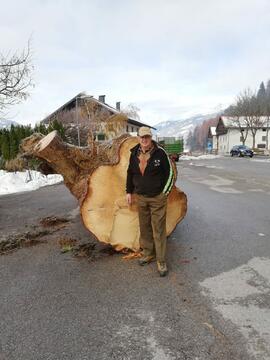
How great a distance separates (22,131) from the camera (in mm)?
19875

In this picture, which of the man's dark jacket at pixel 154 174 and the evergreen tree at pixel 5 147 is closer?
the man's dark jacket at pixel 154 174

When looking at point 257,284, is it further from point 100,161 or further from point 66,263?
point 100,161

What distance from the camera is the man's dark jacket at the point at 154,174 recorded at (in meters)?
4.27

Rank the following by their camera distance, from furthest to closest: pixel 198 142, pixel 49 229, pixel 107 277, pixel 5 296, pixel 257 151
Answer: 1. pixel 198 142
2. pixel 257 151
3. pixel 49 229
4. pixel 107 277
5. pixel 5 296

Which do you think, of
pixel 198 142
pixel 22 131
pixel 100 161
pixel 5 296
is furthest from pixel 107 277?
pixel 198 142

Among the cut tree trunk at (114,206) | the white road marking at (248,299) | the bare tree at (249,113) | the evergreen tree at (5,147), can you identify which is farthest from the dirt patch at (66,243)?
the bare tree at (249,113)

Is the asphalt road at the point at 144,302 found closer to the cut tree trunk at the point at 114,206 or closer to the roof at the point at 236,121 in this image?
the cut tree trunk at the point at 114,206

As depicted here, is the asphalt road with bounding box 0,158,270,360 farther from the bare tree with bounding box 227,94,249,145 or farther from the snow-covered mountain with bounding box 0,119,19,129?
the bare tree with bounding box 227,94,249,145

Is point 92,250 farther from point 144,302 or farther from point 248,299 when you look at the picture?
point 248,299

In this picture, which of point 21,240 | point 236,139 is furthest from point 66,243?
point 236,139

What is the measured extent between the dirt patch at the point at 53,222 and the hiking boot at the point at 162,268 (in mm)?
3070

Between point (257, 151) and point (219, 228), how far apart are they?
56.8 m

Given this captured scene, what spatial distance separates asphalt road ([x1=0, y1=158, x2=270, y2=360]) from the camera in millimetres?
2766

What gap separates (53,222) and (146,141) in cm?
355
